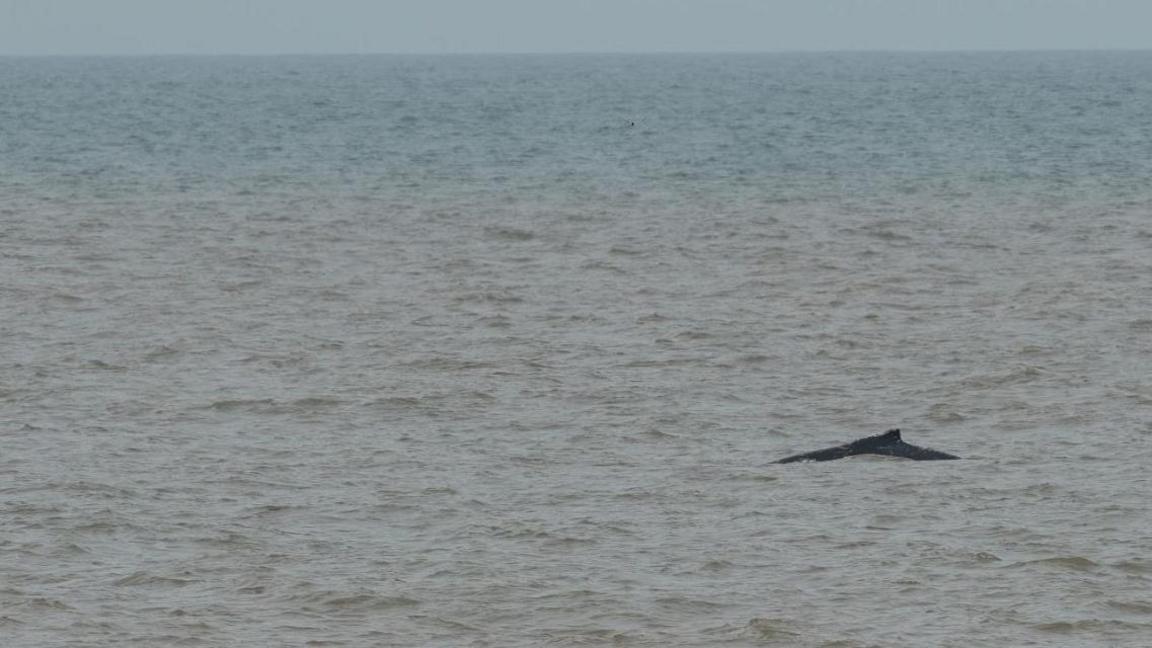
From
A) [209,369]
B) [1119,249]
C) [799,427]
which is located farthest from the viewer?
[1119,249]

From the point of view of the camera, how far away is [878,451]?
21.1 meters

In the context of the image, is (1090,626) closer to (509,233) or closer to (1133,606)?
(1133,606)

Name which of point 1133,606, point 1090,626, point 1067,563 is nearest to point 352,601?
point 1090,626

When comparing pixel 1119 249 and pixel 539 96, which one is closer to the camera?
pixel 1119 249

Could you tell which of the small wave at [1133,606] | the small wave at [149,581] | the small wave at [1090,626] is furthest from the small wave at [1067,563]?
the small wave at [149,581]

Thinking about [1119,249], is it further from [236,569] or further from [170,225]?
[236,569]

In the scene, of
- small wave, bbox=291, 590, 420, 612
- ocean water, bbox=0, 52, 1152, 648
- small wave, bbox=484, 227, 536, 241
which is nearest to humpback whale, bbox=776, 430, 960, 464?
ocean water, bbox=0, 52, 1152, 648

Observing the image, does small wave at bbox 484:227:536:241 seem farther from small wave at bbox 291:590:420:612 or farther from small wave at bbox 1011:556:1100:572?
small wave at bbox 291:590:420:612

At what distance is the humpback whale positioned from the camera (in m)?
21.1

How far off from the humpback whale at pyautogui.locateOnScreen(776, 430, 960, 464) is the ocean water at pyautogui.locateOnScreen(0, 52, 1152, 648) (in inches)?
10.8

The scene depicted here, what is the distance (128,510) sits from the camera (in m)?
19.1

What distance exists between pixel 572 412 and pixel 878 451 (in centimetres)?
420

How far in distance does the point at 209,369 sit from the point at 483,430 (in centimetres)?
514

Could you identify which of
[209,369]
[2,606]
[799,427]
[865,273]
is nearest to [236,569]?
[2,606]
